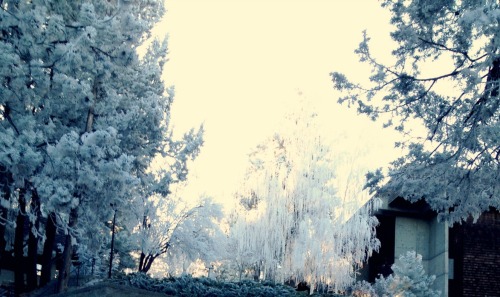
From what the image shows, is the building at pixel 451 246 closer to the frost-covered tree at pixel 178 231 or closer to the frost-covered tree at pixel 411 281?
the frost-covered tree at pixel 411 281

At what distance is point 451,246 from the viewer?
25.4 m

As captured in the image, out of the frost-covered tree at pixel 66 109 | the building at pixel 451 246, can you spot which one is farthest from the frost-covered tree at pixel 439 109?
the building at pixel 451 246

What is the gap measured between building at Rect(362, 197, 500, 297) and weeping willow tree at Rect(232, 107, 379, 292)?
4.72 feet

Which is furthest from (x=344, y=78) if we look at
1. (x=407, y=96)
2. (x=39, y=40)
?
(x=39, y=40)

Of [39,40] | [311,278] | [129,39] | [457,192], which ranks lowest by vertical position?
[311,278]

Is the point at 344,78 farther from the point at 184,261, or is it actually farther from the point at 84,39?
the point at 184,261

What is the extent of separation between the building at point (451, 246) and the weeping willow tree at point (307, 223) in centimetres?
144

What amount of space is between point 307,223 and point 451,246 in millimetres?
5838

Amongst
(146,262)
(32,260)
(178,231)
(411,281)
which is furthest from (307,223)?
(32,260)

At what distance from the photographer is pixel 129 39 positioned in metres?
15.9

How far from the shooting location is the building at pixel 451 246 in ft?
79.1

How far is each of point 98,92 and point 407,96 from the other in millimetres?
9060

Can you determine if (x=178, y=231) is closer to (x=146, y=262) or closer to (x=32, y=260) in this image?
(x=146, y=262)

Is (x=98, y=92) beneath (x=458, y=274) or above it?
above
